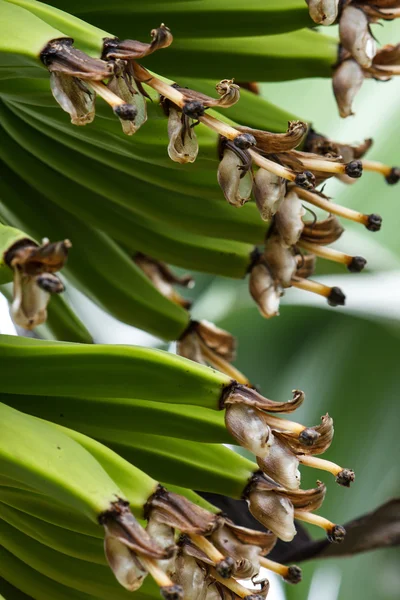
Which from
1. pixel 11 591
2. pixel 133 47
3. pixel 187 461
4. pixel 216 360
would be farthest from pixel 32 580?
pixel 133 47

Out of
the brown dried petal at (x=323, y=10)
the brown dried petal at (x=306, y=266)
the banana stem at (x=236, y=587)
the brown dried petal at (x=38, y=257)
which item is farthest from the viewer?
the brown dried petal at (x=306, y=266)

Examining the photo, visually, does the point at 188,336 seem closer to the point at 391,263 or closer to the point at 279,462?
the point at 279,462

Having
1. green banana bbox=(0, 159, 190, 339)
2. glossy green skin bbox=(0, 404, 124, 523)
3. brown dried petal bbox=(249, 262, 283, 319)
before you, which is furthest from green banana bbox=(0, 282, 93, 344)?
glossy green skin bbox=(0, 404, 124, 523)

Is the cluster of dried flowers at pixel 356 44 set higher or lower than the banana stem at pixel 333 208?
higher

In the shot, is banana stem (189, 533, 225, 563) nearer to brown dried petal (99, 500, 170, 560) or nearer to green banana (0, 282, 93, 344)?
brown dried petal (99, 500, 170, 560)

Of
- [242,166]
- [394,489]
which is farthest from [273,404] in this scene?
[394,489]

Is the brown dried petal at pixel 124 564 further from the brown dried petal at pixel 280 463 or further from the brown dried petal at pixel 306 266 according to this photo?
the brown dried petal at pixel 306 266

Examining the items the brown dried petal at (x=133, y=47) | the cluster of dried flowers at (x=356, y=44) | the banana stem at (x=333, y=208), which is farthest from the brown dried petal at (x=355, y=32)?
the brown dried petal at (x=133, y=47)
